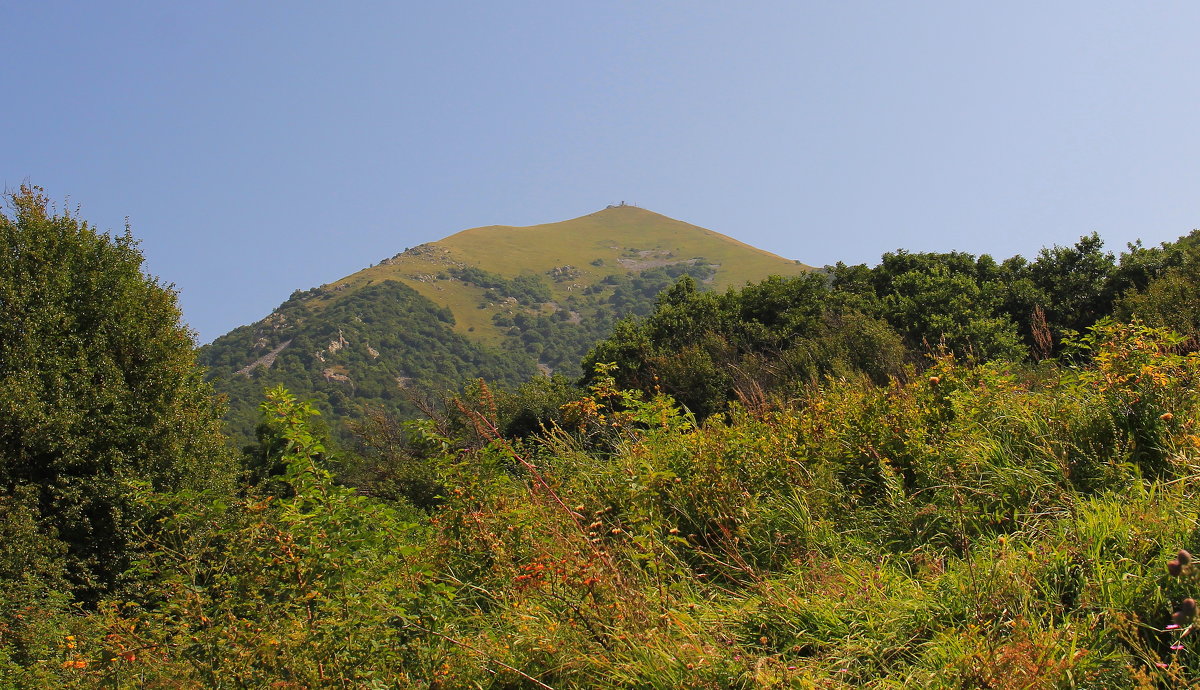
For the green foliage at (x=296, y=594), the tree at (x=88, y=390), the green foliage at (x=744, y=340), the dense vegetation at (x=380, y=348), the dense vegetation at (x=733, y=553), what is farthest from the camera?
the dense vegetation at (x=380, y=348)

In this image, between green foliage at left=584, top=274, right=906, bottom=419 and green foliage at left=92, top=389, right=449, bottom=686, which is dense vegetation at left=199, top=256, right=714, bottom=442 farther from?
green foliage at left=92, top=389, right=449, bottom=686

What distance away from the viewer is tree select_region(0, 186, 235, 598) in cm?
1344

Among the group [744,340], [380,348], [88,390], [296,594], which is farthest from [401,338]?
[296,594]

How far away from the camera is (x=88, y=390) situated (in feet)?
46.7

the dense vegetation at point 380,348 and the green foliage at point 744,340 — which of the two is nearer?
the green foliage at point 744,340

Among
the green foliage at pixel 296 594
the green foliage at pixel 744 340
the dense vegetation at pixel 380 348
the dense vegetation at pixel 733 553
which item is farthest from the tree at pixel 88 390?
the dense vegetation at pixel 380 348

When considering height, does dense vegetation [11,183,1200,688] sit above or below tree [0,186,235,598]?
below

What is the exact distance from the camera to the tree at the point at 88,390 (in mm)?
13438

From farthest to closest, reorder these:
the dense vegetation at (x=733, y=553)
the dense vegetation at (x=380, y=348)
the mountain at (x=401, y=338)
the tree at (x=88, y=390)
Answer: the mountain at (x=401, y=338), the dense vegetation at (x=380, y=348), the tree at (x=88, y=390), the dense vegetation at (x=733, y=553)

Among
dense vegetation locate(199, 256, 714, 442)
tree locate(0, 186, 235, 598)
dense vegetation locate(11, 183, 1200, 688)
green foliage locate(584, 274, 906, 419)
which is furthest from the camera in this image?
dense vegetation locate(199, 256, 714, 442)

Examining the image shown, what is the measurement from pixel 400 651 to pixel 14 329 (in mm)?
14342

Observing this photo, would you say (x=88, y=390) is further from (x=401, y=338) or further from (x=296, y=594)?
(x=401, y=338)

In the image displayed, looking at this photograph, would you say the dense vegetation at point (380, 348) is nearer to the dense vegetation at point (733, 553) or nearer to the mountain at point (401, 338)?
the mountain at point (401, 338)

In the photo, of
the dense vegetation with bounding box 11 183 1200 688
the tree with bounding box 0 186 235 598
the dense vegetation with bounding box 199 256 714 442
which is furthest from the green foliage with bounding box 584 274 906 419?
the dense vegetation with bounding box 199 256 714 442
